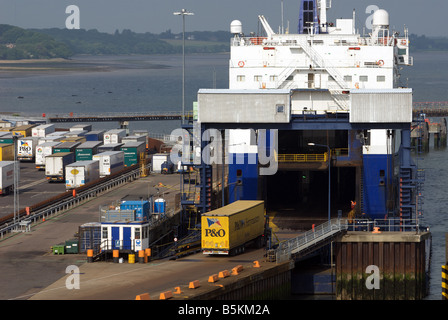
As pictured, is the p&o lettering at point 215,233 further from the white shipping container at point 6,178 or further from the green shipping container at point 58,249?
the white shipping container at point 6,178

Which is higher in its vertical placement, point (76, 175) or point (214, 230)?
point (214, 230)

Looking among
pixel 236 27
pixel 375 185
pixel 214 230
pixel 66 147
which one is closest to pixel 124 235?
pixel 214 230

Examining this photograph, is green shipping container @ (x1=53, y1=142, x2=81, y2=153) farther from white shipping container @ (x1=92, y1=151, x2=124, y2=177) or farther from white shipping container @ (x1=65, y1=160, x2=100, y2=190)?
white shipping container @ (x1=65, y1=160, x2=100, y2=190)

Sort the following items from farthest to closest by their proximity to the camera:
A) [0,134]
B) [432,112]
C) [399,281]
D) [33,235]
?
1. [432,112]
2. [0,134]
3. [33,235]
4. [399,281]

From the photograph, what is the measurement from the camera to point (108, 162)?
95.0 meters

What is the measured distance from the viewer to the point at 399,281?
53.6 meters

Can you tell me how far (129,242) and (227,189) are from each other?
45.8 feet

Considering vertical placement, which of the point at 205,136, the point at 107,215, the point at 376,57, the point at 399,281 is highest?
the point at 376,57

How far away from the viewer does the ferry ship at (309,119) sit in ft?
192

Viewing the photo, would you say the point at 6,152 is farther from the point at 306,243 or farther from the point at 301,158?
the point at 306,243

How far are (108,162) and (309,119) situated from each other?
3998 centimetres

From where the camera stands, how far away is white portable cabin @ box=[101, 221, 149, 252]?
2099 inches

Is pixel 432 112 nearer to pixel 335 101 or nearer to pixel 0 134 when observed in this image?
pixel 0 134

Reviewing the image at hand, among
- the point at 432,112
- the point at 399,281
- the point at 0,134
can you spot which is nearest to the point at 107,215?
the point at 399,281
